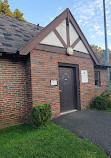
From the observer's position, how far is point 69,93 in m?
6.04

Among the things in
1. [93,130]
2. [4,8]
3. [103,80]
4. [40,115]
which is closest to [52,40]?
[40,115]

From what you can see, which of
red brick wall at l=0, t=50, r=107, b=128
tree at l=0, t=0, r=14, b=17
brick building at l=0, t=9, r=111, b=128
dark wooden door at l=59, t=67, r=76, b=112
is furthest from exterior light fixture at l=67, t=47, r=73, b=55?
tree at l=0, t=0, r=14, b=17

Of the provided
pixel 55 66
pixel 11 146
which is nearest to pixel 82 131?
pixel 11 146

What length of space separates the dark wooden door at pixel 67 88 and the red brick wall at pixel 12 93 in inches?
73.5

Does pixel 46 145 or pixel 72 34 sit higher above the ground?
pixel 72 34

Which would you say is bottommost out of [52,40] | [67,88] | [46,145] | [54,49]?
[46,145]

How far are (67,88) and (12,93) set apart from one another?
2830 mm

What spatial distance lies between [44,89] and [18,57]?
179 cm

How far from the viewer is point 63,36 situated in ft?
18.8

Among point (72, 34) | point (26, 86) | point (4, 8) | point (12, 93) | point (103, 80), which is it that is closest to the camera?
point (12, 93)

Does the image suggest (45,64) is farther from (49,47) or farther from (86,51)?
(86,51)

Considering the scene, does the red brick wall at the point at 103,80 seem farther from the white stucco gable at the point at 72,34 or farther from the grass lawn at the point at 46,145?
the grass lawn at the point at 46,145

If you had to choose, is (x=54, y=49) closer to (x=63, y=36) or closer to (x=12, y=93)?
(x=63, y=36)

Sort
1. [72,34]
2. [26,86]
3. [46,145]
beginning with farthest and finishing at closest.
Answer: [72,34] < [26,86] < [46,145]
